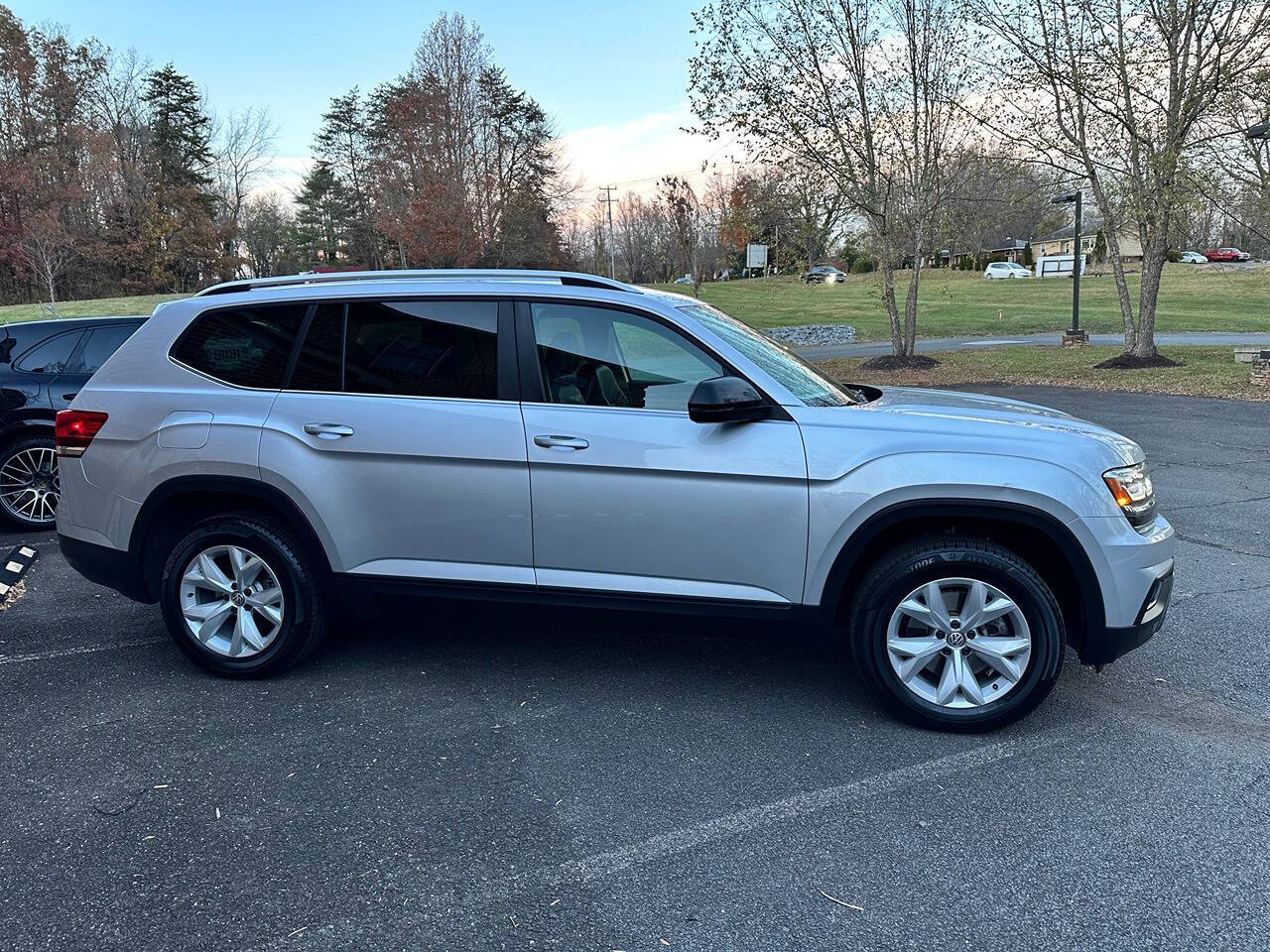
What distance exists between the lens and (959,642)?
11.5 ft

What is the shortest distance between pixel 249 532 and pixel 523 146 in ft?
159

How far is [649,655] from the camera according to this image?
444cm

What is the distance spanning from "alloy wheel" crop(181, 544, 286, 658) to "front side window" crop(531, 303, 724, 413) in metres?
1.65

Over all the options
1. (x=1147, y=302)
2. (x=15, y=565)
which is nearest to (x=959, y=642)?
(x=15, y=565)

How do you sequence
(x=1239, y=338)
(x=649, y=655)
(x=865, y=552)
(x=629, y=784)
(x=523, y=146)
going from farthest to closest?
1. (x=523, y=146)
2. (x=1239, y=338)
3. (x=649, y=655)
4. (x=865, y=552)
5. (x=629, y=784)

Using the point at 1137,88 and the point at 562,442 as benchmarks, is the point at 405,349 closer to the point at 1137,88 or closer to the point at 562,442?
the point at 562,442

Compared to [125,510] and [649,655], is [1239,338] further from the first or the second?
[125,510]

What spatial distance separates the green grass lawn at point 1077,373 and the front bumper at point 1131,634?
1060 cm

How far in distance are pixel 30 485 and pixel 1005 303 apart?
148 ft

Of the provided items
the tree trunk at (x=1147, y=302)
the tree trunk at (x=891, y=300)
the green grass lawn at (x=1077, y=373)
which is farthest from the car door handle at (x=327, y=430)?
the tree trunk at (x=1147, y=302)

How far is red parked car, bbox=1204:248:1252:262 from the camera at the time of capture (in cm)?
7269

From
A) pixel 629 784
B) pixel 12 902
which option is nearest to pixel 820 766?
pixel 629 784

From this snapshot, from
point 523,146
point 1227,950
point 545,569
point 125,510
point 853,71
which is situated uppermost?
point 523,146

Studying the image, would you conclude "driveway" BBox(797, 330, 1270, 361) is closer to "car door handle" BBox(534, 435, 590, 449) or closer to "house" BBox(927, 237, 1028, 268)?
"car door handle" BBox(534, 435, 590, 449)
